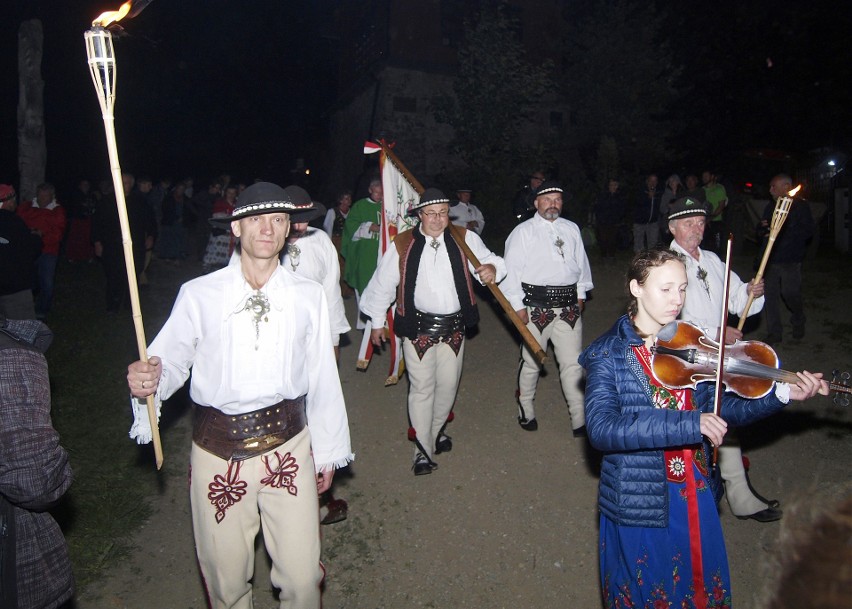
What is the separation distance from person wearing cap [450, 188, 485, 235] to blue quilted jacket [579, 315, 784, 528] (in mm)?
8908

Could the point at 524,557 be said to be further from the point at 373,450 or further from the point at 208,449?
the point at 208,449

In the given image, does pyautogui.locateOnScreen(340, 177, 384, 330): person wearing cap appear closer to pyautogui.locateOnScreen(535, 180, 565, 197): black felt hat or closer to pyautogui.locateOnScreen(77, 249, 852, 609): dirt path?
pyautogui.locateOnScreen(77, 249, 852, 609): dirt path

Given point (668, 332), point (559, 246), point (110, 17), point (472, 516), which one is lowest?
point (472, 516)

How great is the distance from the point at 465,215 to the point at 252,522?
9513 millimetres

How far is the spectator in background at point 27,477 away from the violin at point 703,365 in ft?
8.15

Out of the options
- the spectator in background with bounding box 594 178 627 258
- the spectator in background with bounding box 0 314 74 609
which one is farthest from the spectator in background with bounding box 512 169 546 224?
the spectator in background with bounding box 0 314 74 609

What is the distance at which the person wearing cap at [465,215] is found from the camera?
11.9 meters

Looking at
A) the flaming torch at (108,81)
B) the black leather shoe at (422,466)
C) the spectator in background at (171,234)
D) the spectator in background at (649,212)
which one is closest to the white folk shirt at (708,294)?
the black leather shoe at (422,466)

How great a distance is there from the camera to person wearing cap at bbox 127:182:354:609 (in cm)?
310

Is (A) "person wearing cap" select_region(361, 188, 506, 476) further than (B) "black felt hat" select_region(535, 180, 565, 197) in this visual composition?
No

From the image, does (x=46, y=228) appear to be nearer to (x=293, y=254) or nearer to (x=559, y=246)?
(x=293, y=254)

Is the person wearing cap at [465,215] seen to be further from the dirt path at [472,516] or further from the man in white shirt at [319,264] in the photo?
the man in white shirt at [319,264]

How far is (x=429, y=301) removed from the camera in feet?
18.1

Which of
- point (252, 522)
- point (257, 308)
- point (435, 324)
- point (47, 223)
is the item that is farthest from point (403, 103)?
point (252, 522)
